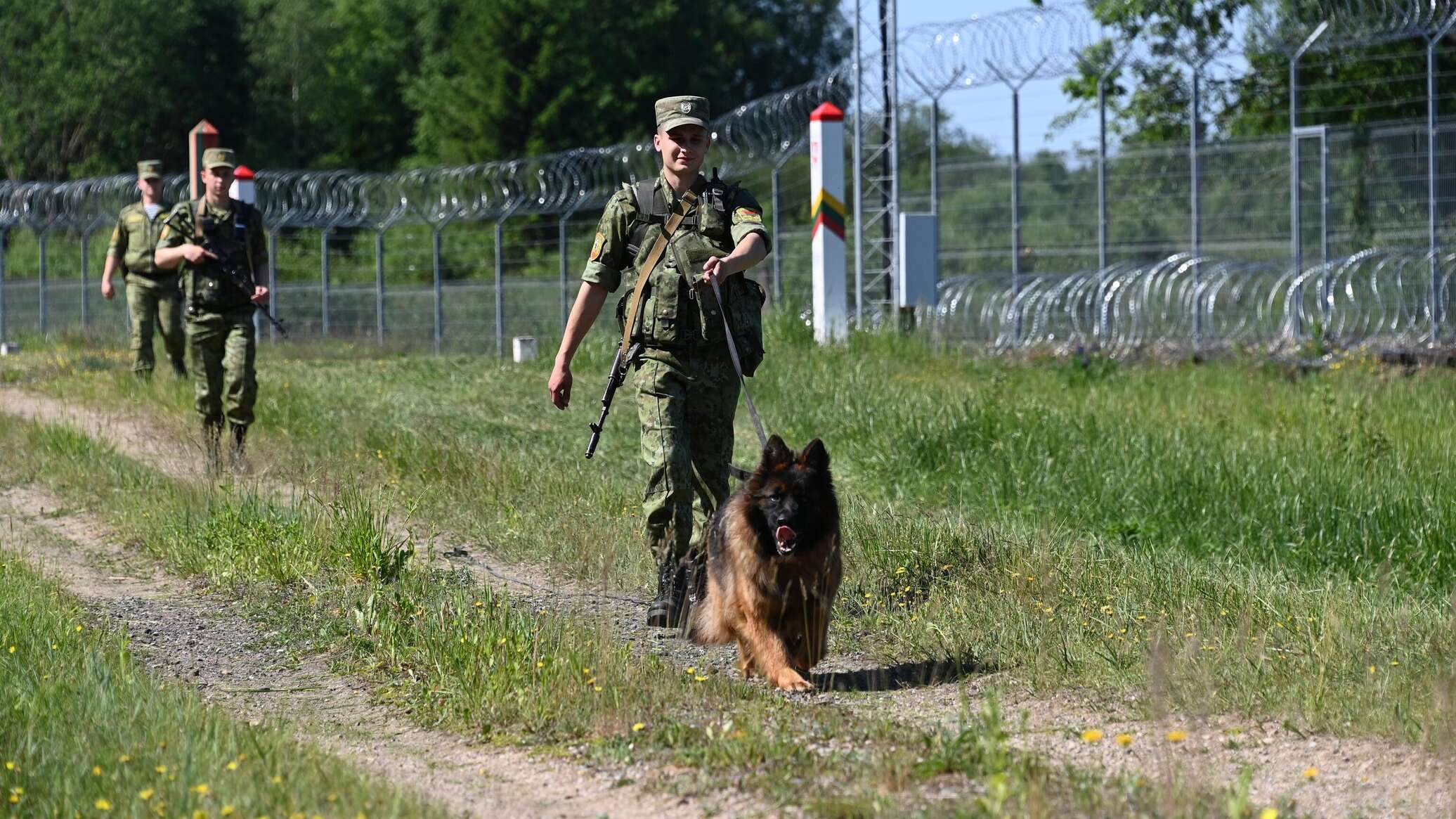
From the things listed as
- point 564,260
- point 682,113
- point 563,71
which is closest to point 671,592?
point 682,113

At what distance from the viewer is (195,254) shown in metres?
10.2

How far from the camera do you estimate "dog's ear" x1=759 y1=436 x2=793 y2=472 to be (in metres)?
5.59

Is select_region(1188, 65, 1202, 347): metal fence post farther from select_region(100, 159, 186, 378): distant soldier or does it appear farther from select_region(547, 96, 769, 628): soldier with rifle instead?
select_region(547, 96, 769, 628): soldier with rifle

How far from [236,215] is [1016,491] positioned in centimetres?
529

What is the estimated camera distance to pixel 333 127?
196 feet

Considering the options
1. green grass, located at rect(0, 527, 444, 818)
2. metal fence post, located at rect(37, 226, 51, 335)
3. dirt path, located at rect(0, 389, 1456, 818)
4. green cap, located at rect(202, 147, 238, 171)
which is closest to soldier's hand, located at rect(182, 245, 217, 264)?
green cap, located at rect(202, 147, 238, 171)

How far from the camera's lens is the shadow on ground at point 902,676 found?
5.75 metres

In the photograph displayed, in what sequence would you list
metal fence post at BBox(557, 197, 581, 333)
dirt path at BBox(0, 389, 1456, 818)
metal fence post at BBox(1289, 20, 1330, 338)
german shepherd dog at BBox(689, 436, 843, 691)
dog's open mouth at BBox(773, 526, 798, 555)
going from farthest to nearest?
metal fence post at BBox(557, 197, 581, 333)
metal fence post at BBox(1289, 20, 1330, 338)
german shepherd dog at BBox(689, 436, 843, 691)
dog's open mouth at BBox(773, 526, 798, 555)
dirt path at BBox(0, 389, 1456, 818)

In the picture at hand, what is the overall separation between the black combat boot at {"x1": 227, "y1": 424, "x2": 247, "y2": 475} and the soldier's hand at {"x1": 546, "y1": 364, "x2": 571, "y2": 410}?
14.7 ft

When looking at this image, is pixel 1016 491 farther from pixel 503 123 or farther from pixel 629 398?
pixel 503 123

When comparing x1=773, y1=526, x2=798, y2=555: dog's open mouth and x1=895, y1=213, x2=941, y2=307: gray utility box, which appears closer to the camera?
x1=773, y1=526, x2=798, y2=555: dog's open mouth

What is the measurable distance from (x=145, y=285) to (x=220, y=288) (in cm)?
538

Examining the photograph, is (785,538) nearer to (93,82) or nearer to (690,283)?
(690,283)

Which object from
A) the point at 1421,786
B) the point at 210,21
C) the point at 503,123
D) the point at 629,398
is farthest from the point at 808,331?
the point at 210,21
